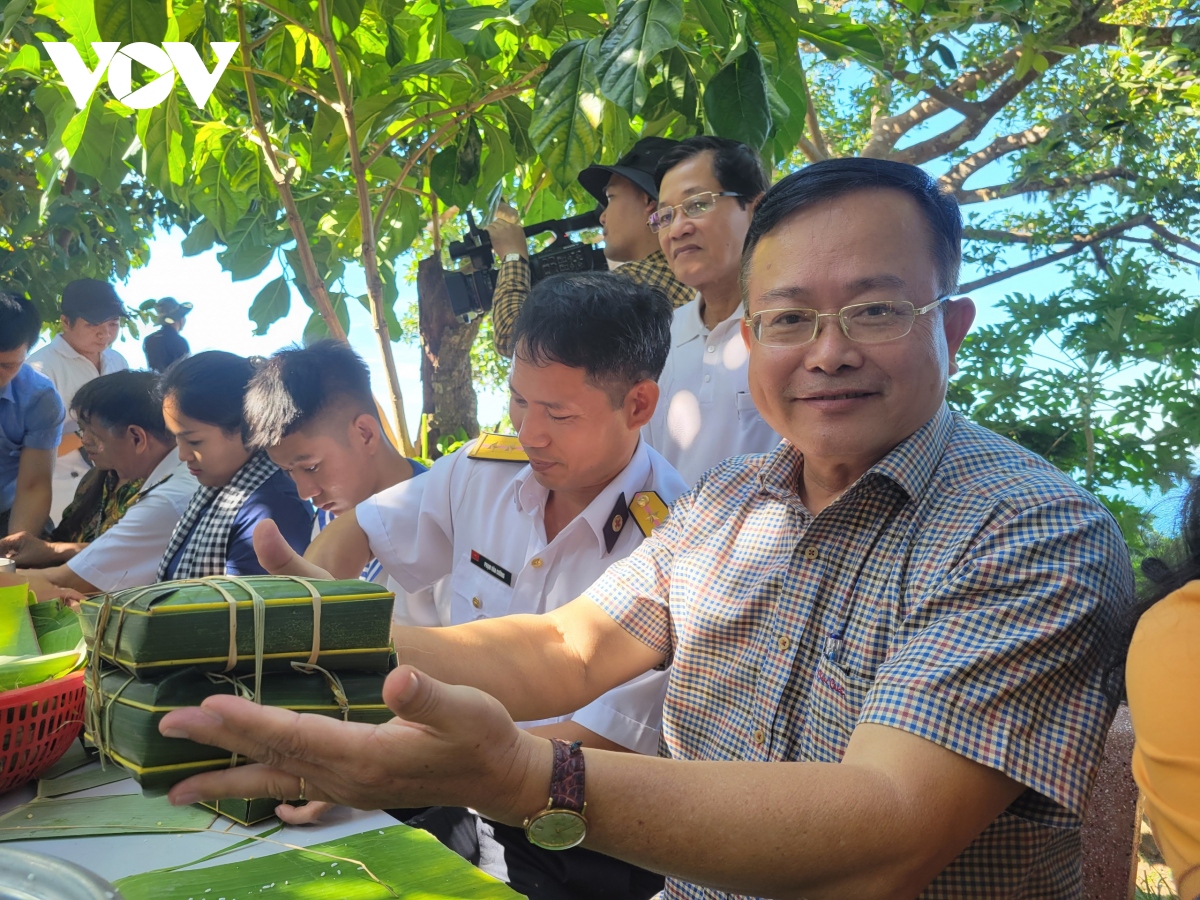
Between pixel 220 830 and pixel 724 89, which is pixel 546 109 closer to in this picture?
pixel 724 89

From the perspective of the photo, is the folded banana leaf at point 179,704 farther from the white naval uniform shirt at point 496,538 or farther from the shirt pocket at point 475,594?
the shirt pocket at point 475,594

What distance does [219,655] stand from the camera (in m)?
1.03

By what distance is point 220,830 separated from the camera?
4.22 ft

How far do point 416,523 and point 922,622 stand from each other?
127 cm

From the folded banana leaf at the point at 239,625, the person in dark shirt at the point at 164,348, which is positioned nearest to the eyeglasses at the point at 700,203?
the folded banana leaf at the point at 239,625

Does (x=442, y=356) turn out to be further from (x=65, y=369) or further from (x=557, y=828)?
(x=557, y=828)

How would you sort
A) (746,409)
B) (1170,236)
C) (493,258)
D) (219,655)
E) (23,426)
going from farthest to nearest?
(1170,236), (23,426), (493,258), (746,409), (219,655)

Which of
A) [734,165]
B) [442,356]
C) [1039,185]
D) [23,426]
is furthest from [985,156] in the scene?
[23,426]

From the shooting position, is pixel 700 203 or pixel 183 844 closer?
pixel 183 844

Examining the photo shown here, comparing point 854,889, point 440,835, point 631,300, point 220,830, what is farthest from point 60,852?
point 631,300

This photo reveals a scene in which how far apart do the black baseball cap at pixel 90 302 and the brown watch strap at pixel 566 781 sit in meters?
4.93

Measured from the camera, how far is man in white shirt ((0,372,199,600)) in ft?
9.84

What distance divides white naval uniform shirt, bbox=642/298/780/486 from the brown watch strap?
1.48 metres

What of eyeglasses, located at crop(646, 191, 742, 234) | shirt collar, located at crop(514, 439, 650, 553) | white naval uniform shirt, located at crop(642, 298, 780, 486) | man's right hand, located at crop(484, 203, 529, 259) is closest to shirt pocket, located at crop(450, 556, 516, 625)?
shirt collar, located at crop(514, 439, 650, 553)
